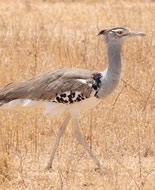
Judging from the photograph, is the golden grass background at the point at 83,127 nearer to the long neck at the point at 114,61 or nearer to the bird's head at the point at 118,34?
the long neck at the point at 114,61

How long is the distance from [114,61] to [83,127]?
847 mm

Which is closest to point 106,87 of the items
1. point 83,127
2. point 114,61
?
point 114,61

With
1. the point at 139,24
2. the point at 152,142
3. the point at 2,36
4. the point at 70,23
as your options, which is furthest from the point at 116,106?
the point at 70,23

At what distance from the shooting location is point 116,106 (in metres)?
4.95

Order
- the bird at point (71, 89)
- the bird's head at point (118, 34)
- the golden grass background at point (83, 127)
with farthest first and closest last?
the bird's head at point (118, 34) → the bird at point (71, 89) → the golden grass background at point (83, 127)

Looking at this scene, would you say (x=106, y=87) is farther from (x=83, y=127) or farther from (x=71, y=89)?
(x=83, y=127)

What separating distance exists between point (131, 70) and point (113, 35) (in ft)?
6.37

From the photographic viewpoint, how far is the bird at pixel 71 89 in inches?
148

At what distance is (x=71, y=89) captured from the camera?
3773 millimetres

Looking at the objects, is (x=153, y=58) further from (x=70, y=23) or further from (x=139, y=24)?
(x=70, y=23)

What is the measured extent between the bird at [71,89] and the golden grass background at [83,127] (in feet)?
0.48

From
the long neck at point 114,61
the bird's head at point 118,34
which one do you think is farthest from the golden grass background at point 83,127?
the bird's head at point 118,34

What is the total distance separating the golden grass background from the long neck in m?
0.09

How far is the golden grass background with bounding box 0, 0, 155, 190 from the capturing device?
3631mm
